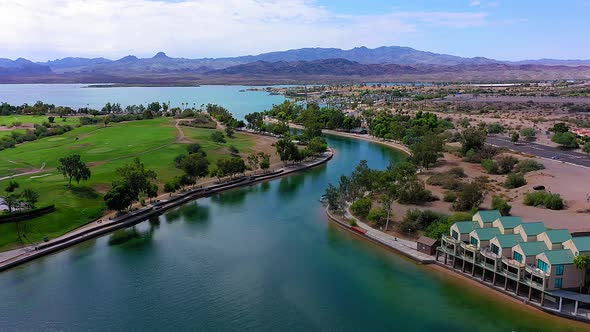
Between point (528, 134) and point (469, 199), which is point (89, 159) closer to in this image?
point (469, 199)

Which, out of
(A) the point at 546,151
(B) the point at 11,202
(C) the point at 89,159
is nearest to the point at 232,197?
(B) the point at 11,202

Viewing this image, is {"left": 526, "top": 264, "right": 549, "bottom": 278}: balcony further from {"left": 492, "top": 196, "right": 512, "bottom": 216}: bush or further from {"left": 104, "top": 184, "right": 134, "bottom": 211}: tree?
{"left": 104, "top": 184, "right": 134, "bottom": 211}: tree

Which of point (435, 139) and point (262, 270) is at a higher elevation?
point (435, 139)

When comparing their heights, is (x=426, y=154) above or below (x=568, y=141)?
above

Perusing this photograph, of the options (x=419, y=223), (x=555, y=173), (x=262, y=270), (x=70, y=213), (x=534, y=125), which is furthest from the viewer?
(x=534, y=125)

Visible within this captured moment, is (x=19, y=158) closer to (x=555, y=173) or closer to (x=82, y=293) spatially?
(x=82, y=293)

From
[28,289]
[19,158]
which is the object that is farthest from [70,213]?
[19,158]

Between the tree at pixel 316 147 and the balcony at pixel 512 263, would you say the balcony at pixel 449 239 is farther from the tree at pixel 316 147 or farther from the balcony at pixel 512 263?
the tree at pixel 316 147
